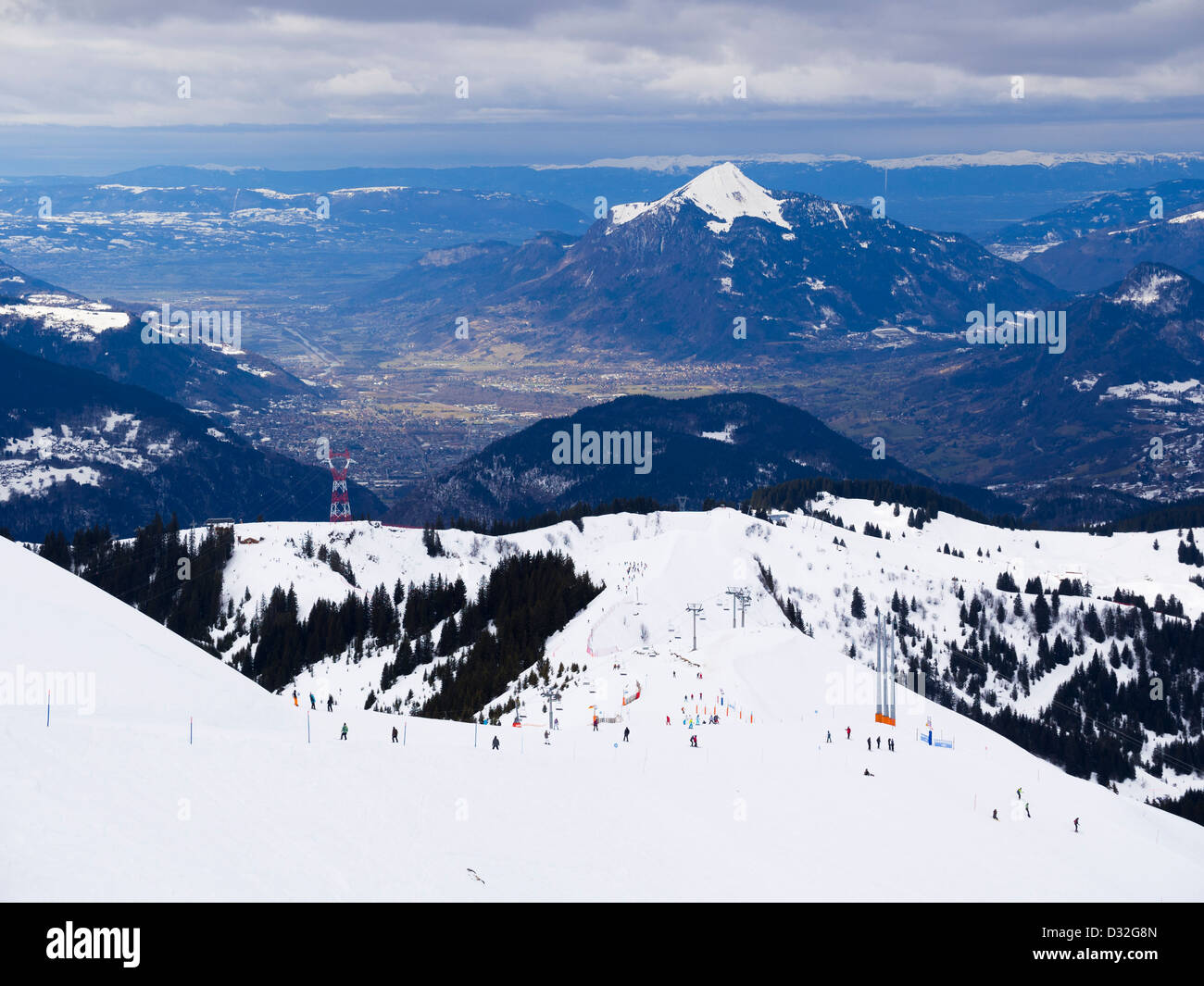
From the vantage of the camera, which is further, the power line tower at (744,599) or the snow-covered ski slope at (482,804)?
the power line tower at (744,599)

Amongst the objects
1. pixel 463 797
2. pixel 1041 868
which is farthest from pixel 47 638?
pixel 1041 868

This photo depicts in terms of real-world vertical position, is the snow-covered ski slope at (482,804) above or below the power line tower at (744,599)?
above

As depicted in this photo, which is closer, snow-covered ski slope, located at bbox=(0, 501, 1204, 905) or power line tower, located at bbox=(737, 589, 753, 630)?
snow-covered ski slope, located at bbox=(0, 501, 1204, 905)

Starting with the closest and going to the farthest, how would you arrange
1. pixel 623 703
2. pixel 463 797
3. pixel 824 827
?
pixel 463 797
pixel 824 827
pixel 623 703

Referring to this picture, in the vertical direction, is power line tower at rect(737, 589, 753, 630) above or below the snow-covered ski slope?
below

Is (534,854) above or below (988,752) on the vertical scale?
above

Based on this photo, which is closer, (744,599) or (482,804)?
(482,804)

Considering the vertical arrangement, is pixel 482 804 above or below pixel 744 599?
above
